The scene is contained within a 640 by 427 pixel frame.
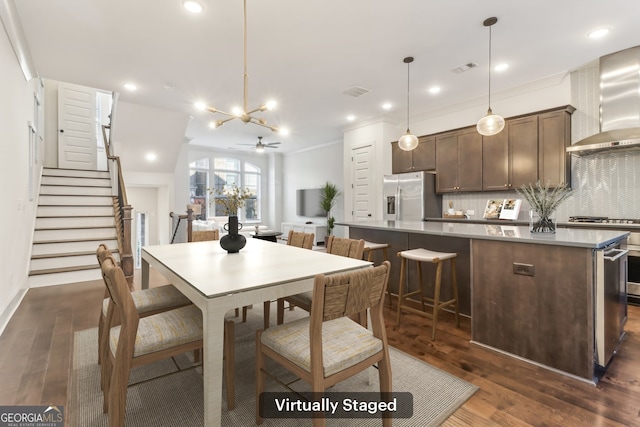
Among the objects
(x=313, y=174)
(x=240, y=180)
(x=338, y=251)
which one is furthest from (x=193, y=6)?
(x=240, y=180)

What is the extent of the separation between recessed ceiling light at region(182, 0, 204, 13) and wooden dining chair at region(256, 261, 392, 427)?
8.93ft

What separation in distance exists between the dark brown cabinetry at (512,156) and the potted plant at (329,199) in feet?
13.4

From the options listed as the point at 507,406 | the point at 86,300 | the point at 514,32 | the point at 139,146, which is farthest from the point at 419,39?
the point at 139,146

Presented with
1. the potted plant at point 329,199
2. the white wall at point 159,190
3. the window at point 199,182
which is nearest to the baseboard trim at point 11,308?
the white wall at point 159,190

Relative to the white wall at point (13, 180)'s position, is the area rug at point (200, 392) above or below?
below

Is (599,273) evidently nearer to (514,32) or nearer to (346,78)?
(514,32)

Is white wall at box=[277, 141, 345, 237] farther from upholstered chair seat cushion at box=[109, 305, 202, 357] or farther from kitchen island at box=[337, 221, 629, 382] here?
upholstered chair seat cushion at box=[109, 305, 202, 357]

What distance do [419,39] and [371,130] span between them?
2960 millimetres

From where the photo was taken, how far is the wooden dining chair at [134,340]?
1.36 metres

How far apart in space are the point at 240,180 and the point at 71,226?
5.56 m

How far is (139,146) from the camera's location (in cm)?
604

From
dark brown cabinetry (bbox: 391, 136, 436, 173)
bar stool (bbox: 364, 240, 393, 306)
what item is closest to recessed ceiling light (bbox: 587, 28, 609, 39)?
dark brown cabinetry (bbox: 391, 136, 436, 173)

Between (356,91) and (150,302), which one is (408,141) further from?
(150,302)

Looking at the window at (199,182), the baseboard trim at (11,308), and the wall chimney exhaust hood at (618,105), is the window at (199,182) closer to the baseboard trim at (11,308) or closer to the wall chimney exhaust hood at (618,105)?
the baseboard trim at (11,308)
